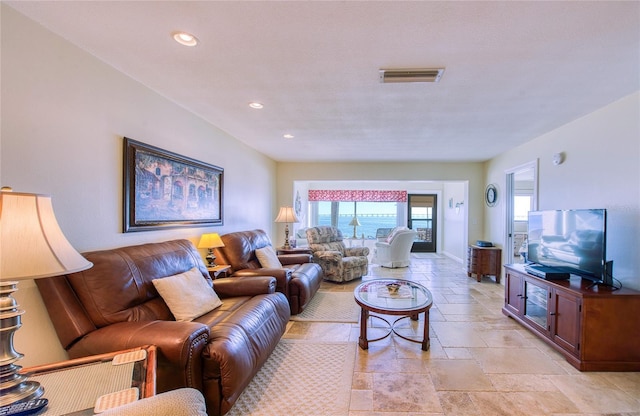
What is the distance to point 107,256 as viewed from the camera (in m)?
1.84

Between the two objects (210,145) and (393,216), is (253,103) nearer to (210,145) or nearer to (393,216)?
(210,145)

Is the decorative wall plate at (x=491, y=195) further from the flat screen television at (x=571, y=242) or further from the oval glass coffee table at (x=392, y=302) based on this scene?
the oval glass coffee table at (x=392, y=302)

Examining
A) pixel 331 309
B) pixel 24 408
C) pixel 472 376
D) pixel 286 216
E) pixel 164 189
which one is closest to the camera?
pixel 24 408

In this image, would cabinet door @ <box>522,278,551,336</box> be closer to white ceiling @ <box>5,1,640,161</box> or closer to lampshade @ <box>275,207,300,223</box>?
white ceiling @ <box>5,1,640,161</box>

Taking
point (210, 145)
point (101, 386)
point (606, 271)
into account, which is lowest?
point (101, 386)

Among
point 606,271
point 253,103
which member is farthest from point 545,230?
point 253,103

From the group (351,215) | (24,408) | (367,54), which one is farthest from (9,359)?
(351,215)

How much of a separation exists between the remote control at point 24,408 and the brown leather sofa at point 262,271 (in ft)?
7.05

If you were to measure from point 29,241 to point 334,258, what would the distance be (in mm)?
4021

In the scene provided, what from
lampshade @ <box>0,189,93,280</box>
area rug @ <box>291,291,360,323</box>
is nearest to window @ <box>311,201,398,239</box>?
area rug @ <box>291,291,360,323</box>

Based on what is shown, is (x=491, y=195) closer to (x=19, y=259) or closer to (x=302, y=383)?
(x=302, y=383)

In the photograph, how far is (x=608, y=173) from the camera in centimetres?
268

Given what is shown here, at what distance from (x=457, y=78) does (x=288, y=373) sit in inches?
104

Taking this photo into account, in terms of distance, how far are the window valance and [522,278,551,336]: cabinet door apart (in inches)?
219
